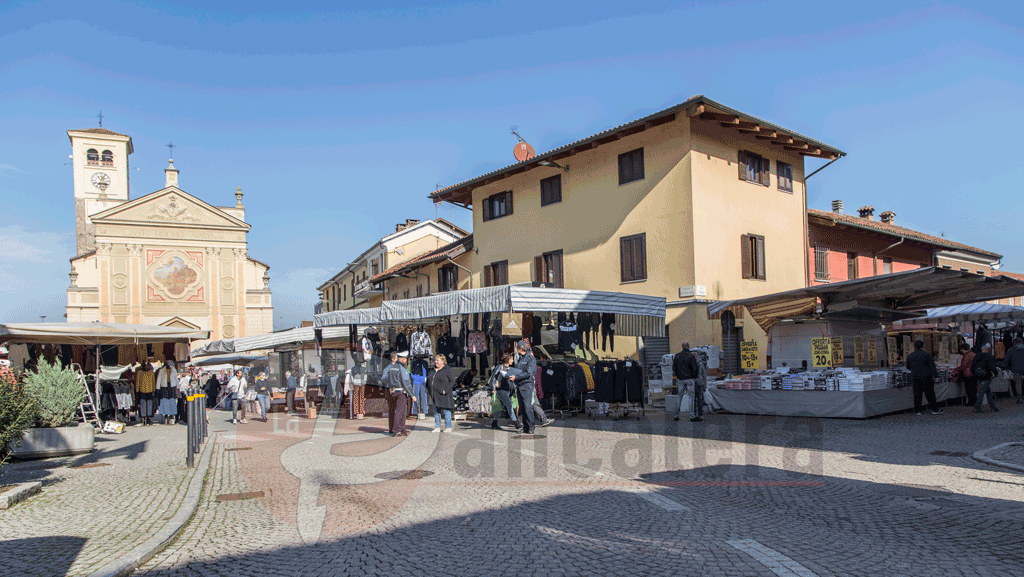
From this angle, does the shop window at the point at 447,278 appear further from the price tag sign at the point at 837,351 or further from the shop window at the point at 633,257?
the price tag sign at the point at 837,351

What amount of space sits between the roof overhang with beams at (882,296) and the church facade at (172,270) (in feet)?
157

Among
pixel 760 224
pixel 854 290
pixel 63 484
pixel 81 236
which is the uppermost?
pixel 81 236

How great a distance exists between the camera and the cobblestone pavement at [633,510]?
5.06 metres

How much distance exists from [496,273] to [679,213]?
28.6ft

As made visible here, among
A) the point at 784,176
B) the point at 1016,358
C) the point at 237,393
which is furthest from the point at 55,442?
the point at 784,176

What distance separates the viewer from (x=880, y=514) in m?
6.42

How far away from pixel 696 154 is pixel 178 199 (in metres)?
48.0

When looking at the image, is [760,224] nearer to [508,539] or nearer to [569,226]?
[569,226]

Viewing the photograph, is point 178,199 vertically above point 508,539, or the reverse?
point 178,199

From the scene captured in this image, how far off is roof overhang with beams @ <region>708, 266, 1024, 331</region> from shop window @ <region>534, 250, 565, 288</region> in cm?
692

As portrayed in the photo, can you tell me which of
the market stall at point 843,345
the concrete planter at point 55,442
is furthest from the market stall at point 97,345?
the market stall at point 843,345

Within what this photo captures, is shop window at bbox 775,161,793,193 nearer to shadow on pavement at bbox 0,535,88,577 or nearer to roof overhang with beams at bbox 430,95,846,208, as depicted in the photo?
roof overhang with beams at bbox 430,95,846,208

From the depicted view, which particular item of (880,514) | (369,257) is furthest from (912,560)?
(369,257)

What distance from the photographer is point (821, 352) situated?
16.3m
